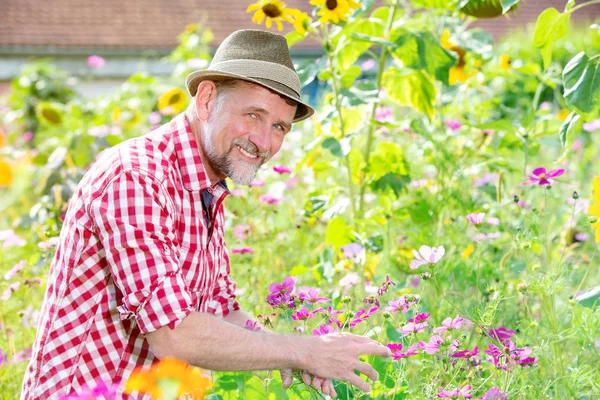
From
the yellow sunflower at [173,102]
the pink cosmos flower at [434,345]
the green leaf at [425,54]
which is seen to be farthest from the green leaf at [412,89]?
the yellow sunflower at [173,102]

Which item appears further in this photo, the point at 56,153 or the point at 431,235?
the point at 56,153

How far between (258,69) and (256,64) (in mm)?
16

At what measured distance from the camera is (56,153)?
12.1 feet

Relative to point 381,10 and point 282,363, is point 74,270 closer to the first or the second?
point 282,363

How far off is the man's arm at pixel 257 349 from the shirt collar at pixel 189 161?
13.3 inches

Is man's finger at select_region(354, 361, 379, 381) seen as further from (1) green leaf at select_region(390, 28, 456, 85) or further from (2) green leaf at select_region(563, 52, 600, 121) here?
(1) green leaf at select_region(390, 28, 456, 85)

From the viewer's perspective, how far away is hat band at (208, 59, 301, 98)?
6.11 feet

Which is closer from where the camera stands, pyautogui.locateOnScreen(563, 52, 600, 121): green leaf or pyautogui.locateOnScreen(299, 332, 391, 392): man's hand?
pyautogui.locateOnScreen(299, 332, 391, 392): man's hand

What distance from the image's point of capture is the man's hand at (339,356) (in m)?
1.62

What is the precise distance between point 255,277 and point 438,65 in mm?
1005

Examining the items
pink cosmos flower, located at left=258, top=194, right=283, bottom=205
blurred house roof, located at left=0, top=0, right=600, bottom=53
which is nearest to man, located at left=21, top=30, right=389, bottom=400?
pink cosmos flower, located at left=258, top=194, right=283, bottom=205

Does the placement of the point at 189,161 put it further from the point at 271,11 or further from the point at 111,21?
the point at 111,21

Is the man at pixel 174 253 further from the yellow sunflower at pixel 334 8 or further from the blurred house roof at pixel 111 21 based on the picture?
the blurred house roof at pixel 111 21

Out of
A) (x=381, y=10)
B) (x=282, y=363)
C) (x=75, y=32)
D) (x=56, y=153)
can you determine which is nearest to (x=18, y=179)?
(x=282, y=363)
